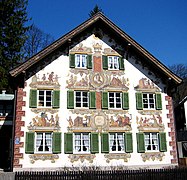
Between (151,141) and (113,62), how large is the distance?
6.69m

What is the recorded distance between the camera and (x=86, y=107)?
20.2m

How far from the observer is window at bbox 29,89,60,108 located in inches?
765

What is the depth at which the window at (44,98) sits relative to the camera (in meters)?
19.7

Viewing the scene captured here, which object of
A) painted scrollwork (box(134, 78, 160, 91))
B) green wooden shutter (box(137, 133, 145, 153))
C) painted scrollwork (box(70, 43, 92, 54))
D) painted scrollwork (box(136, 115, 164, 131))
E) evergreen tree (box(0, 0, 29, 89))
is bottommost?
green wooden shutter (box(137, 133, 145, 153))

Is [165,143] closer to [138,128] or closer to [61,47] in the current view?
[138,128]

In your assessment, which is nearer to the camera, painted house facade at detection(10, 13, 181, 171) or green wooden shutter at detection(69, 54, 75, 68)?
painted house facade at detection(10, 13, 181, 171)

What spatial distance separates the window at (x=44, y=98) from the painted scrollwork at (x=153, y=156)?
7234mm

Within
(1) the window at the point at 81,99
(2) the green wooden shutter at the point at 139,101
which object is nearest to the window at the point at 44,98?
(1) the window at the point at 81,99

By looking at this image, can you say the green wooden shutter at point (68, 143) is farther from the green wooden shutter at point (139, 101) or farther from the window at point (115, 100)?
the green wooden shutter at point (139, 101)

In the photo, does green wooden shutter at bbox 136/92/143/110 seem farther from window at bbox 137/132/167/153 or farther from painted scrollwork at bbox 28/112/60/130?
painted scrollwork at bbox 28/112/60/130

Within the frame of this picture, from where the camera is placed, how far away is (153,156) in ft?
66.4

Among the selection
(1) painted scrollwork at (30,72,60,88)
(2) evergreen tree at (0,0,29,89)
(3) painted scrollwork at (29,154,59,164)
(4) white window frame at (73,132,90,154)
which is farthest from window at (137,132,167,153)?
(2) evergreen tree at (0,0,29,89)

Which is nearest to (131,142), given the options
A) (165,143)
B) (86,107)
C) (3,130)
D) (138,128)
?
(138,128)

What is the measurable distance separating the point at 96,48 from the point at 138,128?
273 inches
